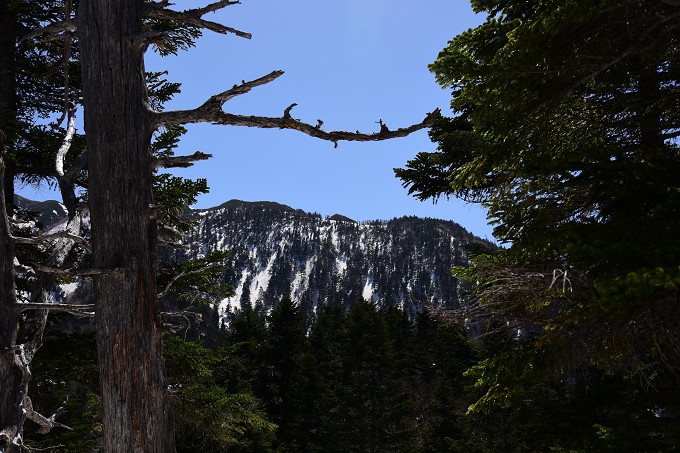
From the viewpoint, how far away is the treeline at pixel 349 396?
955 centimetres

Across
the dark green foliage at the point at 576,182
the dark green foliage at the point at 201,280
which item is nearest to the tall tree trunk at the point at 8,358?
the dark green foliage at the point at 201,280

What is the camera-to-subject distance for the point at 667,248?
3.55 metres

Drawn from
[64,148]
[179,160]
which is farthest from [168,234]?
[64,148]

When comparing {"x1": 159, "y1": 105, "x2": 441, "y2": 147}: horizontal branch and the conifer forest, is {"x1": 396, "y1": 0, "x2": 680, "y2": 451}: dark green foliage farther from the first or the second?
{"x1": 159, "y1": 105, "x2": 441, "y2": 147}: horizontal branch

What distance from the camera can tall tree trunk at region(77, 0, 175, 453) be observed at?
4.25 m

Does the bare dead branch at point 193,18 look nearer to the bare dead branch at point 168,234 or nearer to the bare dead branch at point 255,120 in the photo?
the bare dead branch at point 255,120

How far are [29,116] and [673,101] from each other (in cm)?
1187

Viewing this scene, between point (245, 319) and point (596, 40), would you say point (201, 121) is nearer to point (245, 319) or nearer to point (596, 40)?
point (596, 40)

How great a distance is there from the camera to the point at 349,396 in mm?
28641

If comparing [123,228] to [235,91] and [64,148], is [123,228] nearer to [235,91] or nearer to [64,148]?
[235,91]

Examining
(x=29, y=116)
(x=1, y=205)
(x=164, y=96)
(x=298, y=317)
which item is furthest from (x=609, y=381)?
(x=298, y=317)

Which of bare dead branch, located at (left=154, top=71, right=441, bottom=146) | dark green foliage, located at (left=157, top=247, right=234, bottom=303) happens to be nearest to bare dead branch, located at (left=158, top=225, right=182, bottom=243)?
bare dead branch, located at (left=154, top=71, right=441, bottom=146)

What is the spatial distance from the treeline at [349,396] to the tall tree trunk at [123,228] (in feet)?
15.5

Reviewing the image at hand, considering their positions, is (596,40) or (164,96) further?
(164,96)
